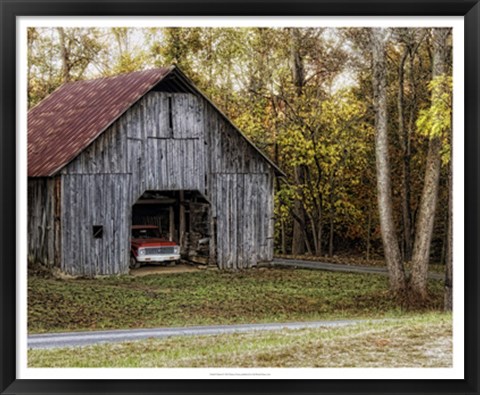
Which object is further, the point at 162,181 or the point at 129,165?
the point at 162,181

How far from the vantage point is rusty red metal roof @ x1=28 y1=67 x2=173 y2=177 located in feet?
50.9

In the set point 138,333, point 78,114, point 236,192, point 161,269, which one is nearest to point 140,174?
point 78,114

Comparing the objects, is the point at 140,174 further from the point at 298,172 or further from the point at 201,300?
the point at 201,300

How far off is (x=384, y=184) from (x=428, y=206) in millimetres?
747

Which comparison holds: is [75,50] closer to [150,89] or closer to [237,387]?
[150,89]

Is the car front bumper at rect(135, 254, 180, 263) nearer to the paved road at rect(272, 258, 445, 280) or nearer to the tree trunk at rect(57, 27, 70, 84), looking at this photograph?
the paved road at rect(272, 258, 445, 280)

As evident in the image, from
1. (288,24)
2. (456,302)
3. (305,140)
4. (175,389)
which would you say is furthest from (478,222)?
(305,140)

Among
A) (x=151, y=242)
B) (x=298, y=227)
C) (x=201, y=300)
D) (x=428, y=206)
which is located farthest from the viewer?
(x=151, y=242)

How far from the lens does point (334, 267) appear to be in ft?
50.9

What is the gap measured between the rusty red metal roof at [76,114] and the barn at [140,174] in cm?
2

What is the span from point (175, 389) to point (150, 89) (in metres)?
7.42

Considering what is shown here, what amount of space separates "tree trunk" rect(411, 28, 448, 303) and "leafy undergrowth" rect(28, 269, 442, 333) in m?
0.26

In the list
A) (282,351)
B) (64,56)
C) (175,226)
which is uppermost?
(64,56)

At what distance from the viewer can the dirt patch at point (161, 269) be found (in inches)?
641
